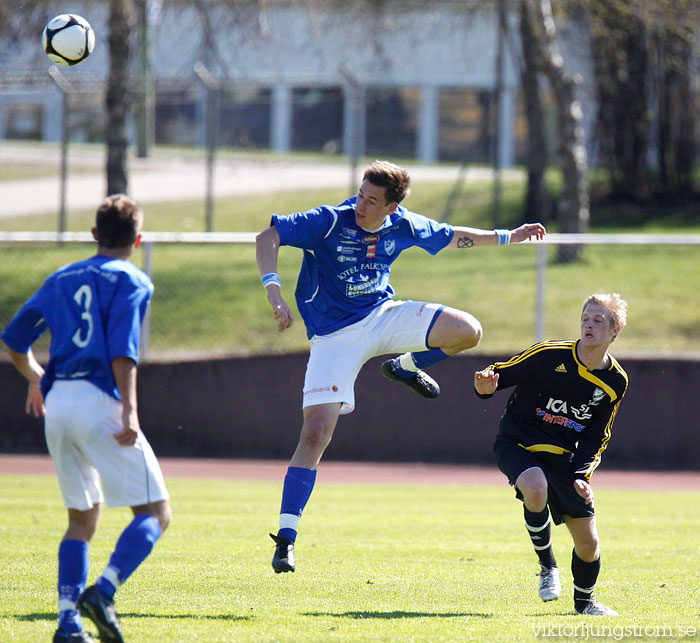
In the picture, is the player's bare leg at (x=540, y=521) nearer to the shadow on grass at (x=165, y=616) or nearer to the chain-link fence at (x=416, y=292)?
the shadow on grass at (x=165, y=616)

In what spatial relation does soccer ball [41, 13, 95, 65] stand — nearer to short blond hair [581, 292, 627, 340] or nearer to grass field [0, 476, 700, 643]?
grass field [0, 476, 700, 643]

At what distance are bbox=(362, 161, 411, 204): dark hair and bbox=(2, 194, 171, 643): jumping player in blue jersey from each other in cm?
182

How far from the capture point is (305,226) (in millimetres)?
6035

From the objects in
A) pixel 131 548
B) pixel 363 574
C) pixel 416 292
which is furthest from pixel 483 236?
pixel 416 292

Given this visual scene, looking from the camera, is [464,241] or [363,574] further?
[464,241]

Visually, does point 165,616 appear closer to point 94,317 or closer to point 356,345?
point 94,317

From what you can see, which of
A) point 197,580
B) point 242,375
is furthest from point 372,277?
point 242,375

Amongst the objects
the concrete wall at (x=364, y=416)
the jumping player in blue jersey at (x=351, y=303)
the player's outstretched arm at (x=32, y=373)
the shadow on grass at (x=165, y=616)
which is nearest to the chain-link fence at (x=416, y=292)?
Answer: the concrete wall at (x=364, y=416)

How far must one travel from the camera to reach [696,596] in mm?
5855

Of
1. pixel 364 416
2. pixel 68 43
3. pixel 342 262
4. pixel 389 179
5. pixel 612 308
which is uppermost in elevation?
pixel 68 43

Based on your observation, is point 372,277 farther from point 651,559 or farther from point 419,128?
point 419,128

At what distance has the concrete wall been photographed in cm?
1341

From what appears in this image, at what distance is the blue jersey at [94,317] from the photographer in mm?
4355

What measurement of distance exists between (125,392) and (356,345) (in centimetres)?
215
